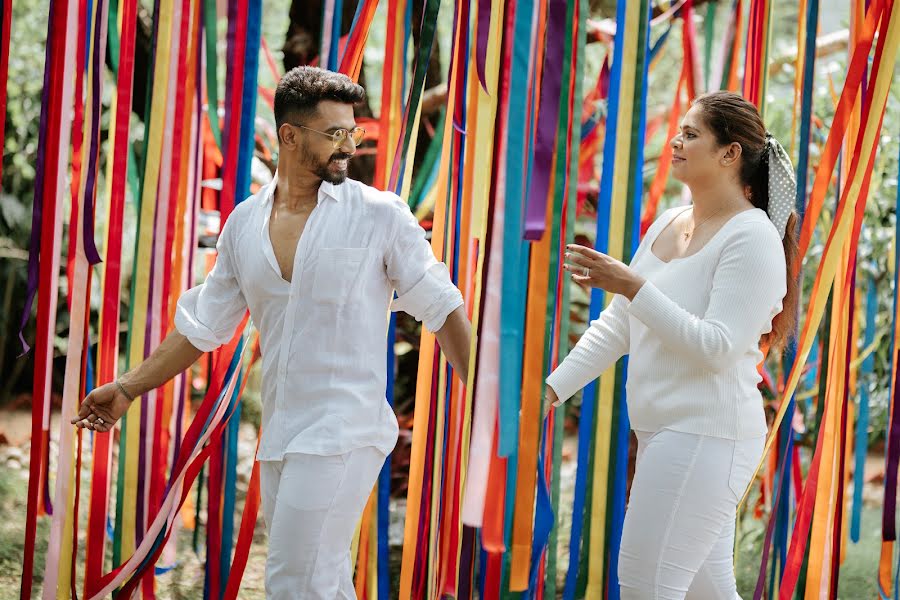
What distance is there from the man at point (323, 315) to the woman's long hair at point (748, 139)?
0.58 m

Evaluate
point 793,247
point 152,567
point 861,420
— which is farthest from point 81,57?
point 861,420

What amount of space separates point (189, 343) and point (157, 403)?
598mm

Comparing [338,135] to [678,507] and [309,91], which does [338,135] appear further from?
[678,507]

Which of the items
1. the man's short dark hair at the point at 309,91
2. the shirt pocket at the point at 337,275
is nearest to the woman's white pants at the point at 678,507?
the shirt pocket at the point at 337,275

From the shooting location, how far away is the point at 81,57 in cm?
252

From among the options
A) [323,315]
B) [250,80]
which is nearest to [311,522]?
[323,315]

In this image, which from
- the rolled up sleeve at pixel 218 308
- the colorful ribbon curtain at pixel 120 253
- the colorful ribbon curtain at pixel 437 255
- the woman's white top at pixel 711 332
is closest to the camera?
the woman's white top at pixel 711 332

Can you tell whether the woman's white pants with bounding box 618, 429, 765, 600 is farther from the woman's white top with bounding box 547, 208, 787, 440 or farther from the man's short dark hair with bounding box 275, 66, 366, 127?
the man's short dark hair with bounding box 275, 66, 366, 127

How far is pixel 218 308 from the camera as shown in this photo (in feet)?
6.79

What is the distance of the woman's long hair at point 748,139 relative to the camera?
6.25ft

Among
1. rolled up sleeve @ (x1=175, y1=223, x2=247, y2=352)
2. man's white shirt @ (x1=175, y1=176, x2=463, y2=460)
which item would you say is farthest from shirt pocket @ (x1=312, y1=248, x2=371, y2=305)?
rolled up sleeve @ (x1=175, y1=223, x2=247, y2=352)

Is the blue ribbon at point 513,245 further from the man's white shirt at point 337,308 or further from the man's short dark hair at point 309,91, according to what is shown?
the man's short dark hair at point 309,91

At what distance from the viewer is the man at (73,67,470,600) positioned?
184 centimetres

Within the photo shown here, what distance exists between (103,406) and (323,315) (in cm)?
59
